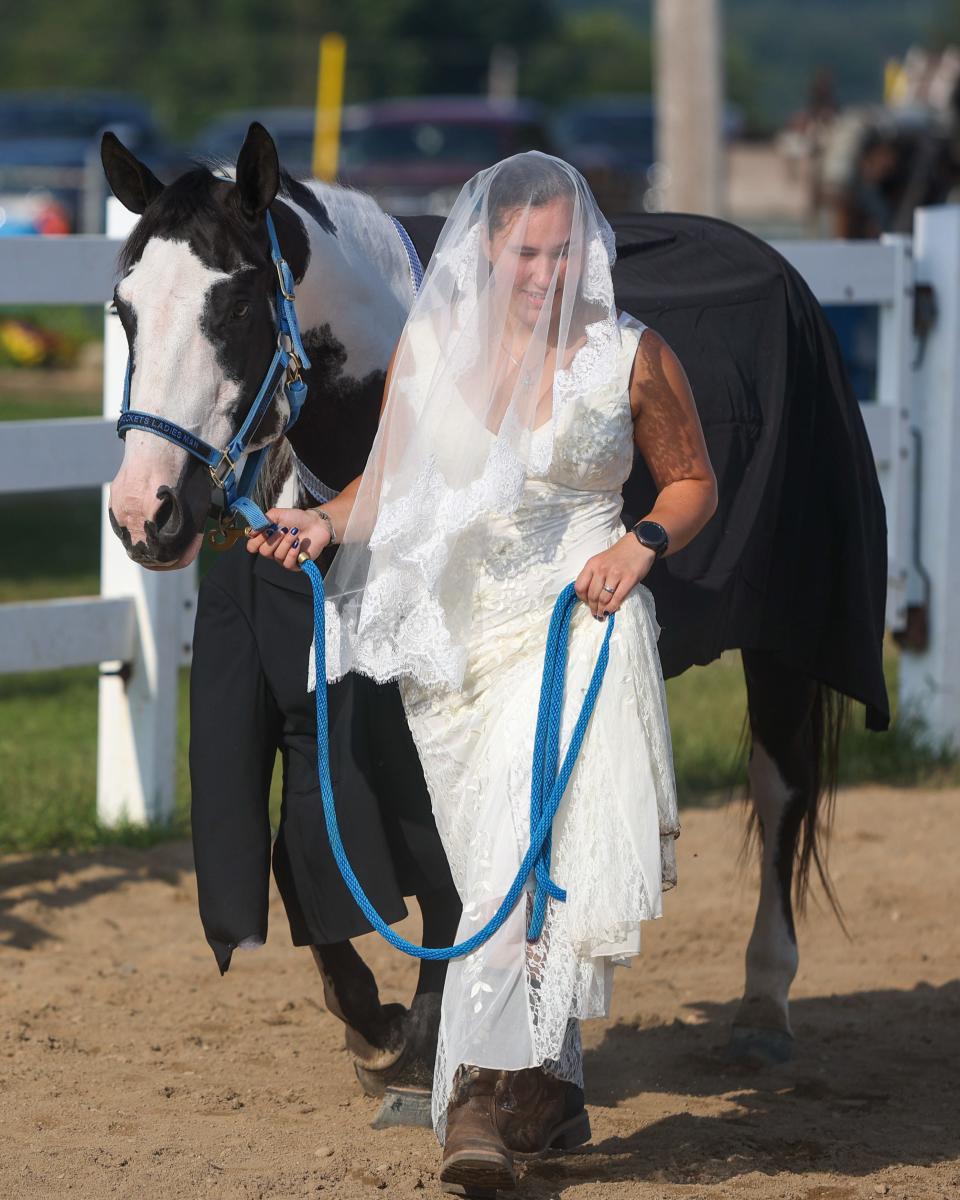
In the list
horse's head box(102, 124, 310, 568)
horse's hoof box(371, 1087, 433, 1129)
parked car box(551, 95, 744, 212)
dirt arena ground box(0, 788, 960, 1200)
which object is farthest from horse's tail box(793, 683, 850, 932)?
parked car box(551, 95, 744, 212)

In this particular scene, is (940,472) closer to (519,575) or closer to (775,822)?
(775,822)

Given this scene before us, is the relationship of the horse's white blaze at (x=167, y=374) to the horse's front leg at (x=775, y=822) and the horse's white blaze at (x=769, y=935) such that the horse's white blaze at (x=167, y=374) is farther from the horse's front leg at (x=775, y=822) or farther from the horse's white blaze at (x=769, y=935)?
the horse's white blaze at (x=769, y=935)

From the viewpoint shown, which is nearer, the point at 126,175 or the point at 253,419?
the point at 253,419

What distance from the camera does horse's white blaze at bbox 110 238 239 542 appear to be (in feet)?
9.64

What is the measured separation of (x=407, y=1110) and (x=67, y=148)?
19632 millimetres

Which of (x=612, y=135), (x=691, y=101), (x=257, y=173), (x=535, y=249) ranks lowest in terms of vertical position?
(x=535, y=249)

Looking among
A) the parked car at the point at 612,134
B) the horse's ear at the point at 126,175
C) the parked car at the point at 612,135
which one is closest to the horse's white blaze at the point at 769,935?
the horse's ear at the point at 126,175

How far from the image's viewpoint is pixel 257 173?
10.1ft

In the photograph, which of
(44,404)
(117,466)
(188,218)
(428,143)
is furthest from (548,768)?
(428,143)

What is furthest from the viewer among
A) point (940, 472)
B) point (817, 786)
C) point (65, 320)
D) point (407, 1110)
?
point (65, 320)

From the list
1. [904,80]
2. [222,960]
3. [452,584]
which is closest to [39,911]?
[222,960]

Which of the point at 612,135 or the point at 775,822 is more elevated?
the point at 612,135

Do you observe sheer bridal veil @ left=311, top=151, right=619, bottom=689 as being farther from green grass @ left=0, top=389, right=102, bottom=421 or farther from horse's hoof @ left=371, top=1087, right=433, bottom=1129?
green grass @ left=0, top=389, right=102, bottom=421

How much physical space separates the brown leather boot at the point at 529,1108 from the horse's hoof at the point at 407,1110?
0.39 meters
